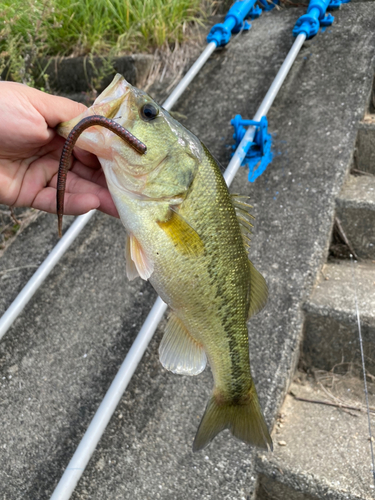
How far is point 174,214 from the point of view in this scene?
1.17 meters

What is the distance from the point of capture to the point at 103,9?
3461 millimetres

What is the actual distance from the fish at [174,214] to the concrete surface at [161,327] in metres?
0.72

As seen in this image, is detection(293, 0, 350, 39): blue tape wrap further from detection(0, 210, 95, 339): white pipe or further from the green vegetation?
detection(0, 210, 95, 339): white pipe

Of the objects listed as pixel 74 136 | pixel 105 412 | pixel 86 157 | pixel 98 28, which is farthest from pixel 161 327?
pixel 98 28

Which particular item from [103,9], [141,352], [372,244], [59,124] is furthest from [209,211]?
[103,9]

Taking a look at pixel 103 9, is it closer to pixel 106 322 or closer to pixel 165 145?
pixel 106 322

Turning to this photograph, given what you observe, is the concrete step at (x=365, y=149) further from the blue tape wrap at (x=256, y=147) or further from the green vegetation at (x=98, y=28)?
the green vegetation at (x=98, y=28)

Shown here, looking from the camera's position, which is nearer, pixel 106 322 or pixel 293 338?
pixel 293 338

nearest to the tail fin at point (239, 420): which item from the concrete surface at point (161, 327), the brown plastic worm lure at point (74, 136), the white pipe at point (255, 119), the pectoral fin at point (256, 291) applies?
the pectoral fin at point (256, 291)

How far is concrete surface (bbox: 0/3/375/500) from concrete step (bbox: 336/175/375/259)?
0.31 ft

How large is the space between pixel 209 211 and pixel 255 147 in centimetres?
168

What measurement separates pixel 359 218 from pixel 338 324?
2.18 feet

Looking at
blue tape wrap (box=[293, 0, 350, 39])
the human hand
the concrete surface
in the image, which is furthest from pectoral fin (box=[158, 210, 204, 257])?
blue tape wrap (box=[293, 0, 350, 39])

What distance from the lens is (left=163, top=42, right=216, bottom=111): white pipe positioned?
289 centimetres
